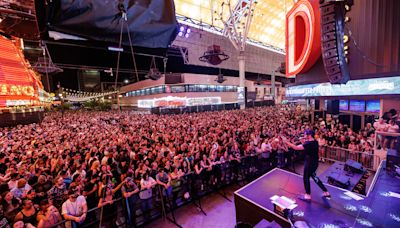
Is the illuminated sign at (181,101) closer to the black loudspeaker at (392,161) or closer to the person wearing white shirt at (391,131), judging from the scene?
the person wearing white shirt at (391,131)

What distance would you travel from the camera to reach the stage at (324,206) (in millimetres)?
3436

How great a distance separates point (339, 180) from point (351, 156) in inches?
176

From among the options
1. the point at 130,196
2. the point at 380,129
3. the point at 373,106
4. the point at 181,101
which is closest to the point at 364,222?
the point at 130,196

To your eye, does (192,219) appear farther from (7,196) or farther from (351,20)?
(351,20)

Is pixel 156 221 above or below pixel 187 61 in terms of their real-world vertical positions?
below

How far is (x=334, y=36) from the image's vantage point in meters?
5.74

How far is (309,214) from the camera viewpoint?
12.1 feet

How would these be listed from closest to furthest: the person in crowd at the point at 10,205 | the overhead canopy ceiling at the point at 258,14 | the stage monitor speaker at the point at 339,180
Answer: the person in crowd at the point at 10,205, the stage monitor speaker at the point at 339,180, the overhead canopy ceiling at the point at 258,14

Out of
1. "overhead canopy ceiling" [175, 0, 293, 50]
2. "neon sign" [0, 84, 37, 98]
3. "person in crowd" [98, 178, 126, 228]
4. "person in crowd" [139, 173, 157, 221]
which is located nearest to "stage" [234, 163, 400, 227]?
"person in crowd" [139, 173, 157, 221]

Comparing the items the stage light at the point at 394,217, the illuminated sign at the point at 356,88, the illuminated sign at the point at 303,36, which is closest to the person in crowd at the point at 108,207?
the stage light at the point at 394,217

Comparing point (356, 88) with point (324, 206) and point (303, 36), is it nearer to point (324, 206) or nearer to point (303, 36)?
point (303, 36)

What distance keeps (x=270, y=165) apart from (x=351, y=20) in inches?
314

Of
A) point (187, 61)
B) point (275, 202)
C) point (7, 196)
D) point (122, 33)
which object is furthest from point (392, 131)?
point (187, 61)

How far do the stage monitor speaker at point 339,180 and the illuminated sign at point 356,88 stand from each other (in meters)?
4.29
